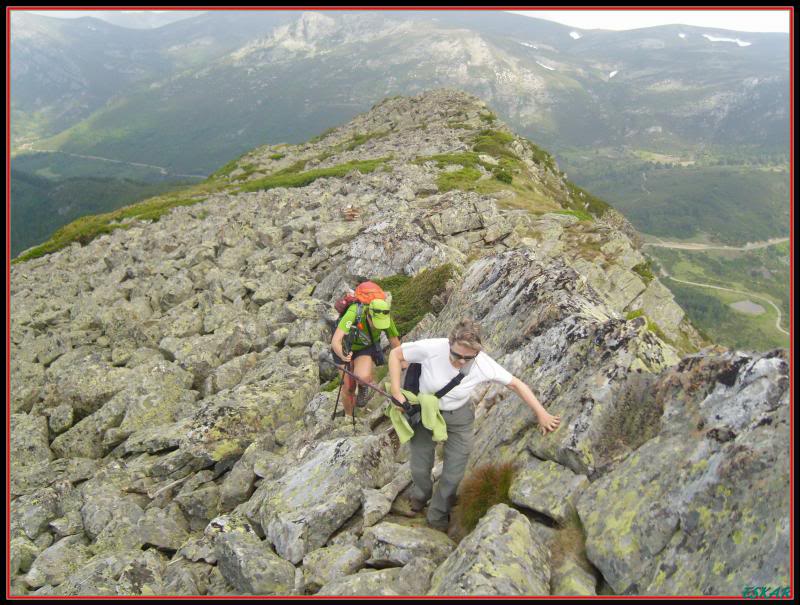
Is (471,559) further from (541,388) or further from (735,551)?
(541,388)

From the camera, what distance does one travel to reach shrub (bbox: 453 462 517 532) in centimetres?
853

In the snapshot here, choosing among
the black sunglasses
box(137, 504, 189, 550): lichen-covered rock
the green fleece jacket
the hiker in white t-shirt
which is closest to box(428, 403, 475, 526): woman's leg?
the hiker in white t-shirt

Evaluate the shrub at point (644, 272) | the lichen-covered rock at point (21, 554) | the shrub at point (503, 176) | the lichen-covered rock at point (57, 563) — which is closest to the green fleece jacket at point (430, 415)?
the lichen-covered rock at point (57, 563)

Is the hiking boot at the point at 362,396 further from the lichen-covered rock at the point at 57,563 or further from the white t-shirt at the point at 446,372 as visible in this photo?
the lichen-covered rock at the point at 57,563

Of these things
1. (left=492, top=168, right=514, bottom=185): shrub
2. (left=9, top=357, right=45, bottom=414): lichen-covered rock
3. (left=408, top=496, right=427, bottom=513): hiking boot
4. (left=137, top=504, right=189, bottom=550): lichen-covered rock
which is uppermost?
(left=492, top=168, right=514, bottom=185): shrub

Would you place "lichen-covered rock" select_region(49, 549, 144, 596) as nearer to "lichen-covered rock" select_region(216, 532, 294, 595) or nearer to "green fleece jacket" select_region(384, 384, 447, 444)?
"lichen-covered rock" select_region(216, 532, 294, 595)

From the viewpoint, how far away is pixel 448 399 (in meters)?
8.58

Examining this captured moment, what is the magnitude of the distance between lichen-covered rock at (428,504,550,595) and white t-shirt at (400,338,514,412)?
1995 mm

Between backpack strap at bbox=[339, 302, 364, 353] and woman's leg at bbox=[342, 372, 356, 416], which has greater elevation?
backpack strap at bbox=[339, 302, 364, 353]

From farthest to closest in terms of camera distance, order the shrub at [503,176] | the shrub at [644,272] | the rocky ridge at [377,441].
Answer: the shrub at [503,176] → the shrub at [644,272] → the rocky ridge at [377,441]

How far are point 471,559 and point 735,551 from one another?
326 cm

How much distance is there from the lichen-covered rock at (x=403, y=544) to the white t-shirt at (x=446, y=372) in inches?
84.6

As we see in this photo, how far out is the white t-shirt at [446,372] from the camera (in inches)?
333

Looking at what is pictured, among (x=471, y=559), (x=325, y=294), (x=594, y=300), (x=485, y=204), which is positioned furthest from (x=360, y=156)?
(x=471, y=559)
